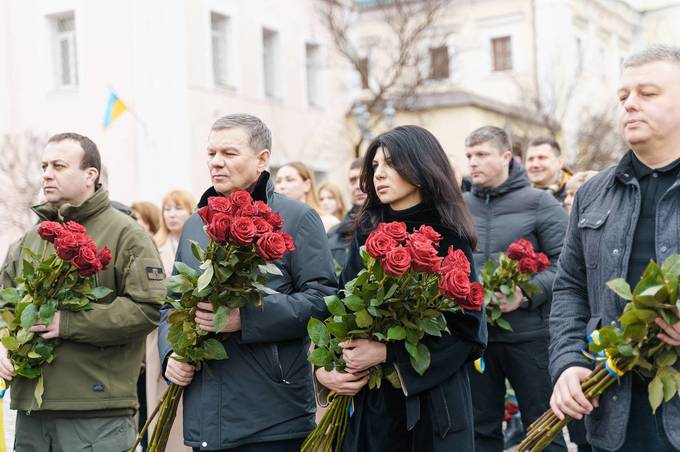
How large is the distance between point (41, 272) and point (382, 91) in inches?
827

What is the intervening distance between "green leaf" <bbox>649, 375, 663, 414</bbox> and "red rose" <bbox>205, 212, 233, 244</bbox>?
67.0 inches

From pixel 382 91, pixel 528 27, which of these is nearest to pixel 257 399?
pixel 382 91

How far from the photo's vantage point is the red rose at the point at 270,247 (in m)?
3.83

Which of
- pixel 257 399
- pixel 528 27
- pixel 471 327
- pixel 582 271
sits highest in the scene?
pixel 528 27

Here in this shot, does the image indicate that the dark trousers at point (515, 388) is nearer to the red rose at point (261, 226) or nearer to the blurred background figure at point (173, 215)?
the red rose at point (261, 226)

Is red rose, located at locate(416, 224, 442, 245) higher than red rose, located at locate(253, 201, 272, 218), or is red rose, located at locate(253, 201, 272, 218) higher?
red rose, located at locate(253, 201, 272, 218)

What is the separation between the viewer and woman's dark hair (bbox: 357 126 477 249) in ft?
14.1

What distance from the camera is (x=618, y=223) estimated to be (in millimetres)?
3613

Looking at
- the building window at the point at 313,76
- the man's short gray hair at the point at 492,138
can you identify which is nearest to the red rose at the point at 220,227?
the man's short gray hair at the point at 492,138

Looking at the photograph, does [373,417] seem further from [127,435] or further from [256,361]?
[127,435]

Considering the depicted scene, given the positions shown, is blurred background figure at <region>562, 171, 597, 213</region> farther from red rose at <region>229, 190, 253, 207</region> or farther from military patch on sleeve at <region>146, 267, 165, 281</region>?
red rose at <region>229, 190, 253, 207</region>

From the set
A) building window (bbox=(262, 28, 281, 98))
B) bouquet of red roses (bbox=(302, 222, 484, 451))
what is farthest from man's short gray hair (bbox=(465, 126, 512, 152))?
building window (bbox=(262, 28, 281, 98))

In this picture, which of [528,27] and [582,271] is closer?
[582,271]

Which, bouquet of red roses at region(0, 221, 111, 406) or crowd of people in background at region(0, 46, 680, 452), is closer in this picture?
crowd of people in background at region(0, 46, 680, 452)
